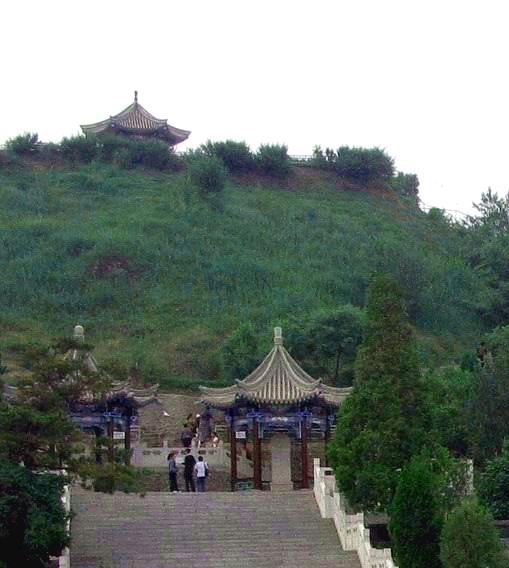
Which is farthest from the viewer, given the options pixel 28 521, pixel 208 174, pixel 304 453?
pixel 208 174

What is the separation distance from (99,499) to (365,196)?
40.1 m

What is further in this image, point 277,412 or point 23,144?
point 23,144

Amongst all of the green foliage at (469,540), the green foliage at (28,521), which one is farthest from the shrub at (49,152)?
the green foliage at (469,540)

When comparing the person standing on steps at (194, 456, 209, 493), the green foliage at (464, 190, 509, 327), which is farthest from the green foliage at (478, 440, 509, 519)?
the green foliage at (464, 190, 509, 327)

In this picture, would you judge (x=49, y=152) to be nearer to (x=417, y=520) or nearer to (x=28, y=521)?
(x=28, y=521)

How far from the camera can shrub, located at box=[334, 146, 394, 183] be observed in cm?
6062

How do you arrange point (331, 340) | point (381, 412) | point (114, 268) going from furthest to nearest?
Result: point (114, 268) → point (331, 340) → point (381, 412)

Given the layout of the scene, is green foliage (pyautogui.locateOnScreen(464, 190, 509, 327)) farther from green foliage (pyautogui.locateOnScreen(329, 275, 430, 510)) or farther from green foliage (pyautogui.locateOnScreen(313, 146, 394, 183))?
green foliage (pyautogui.locateOnScreen(329, 275, 430, 510))

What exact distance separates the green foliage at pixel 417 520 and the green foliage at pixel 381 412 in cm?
228

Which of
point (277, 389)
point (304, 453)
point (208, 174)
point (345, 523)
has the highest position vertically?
point (208, 174)

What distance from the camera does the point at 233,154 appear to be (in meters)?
59.1

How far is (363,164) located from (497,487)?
4132 cm

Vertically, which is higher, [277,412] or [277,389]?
[277,389]

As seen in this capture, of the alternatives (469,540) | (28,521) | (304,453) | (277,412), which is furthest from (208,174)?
(469,540)
